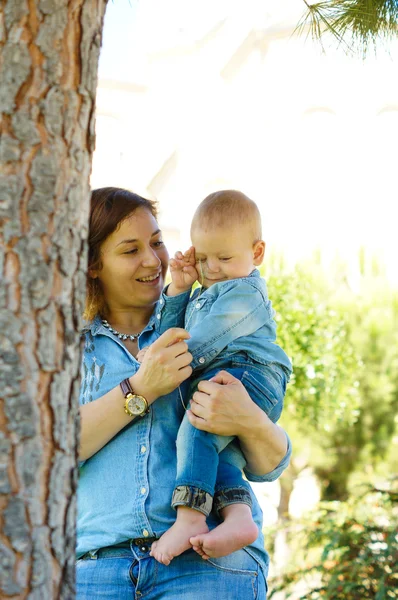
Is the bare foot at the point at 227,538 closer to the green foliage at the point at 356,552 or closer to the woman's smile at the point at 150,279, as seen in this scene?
the woman's smile at the point at 150,279

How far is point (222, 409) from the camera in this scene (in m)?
2.01

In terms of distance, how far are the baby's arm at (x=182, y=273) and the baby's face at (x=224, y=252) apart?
1.3 inches

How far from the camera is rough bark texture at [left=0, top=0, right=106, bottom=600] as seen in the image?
1.19m

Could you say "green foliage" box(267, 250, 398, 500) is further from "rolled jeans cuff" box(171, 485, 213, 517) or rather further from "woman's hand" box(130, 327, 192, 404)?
"rolled jeans cuff" box(171, 485, 213, 517)

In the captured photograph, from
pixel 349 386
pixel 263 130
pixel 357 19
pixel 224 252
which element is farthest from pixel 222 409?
pixel 263 130

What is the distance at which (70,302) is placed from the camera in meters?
1.28

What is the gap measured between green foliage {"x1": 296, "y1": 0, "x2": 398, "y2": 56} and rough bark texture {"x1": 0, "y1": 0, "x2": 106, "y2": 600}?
2.10 m

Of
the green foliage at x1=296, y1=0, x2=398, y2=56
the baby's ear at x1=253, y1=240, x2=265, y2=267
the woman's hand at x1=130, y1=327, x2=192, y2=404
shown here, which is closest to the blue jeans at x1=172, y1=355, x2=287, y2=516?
the woman's hand at x1=130, y1=327, x2=192, y2=404

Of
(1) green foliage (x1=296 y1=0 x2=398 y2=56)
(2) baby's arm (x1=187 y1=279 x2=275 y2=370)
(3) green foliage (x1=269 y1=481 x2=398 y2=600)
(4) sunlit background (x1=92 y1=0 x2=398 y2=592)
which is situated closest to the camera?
(2) baby's arm (x1=187 y1=279 x2=275 y2=370)

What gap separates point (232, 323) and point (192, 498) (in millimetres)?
511

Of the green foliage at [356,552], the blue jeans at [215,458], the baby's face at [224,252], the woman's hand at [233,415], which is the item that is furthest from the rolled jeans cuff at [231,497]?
the green foliage at [356,552]

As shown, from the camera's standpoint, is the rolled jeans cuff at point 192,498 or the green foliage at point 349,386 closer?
the rolled jeans cuff at point 192,498

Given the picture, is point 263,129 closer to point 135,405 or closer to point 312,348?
point 312,348

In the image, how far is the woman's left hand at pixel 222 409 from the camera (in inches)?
78.9
